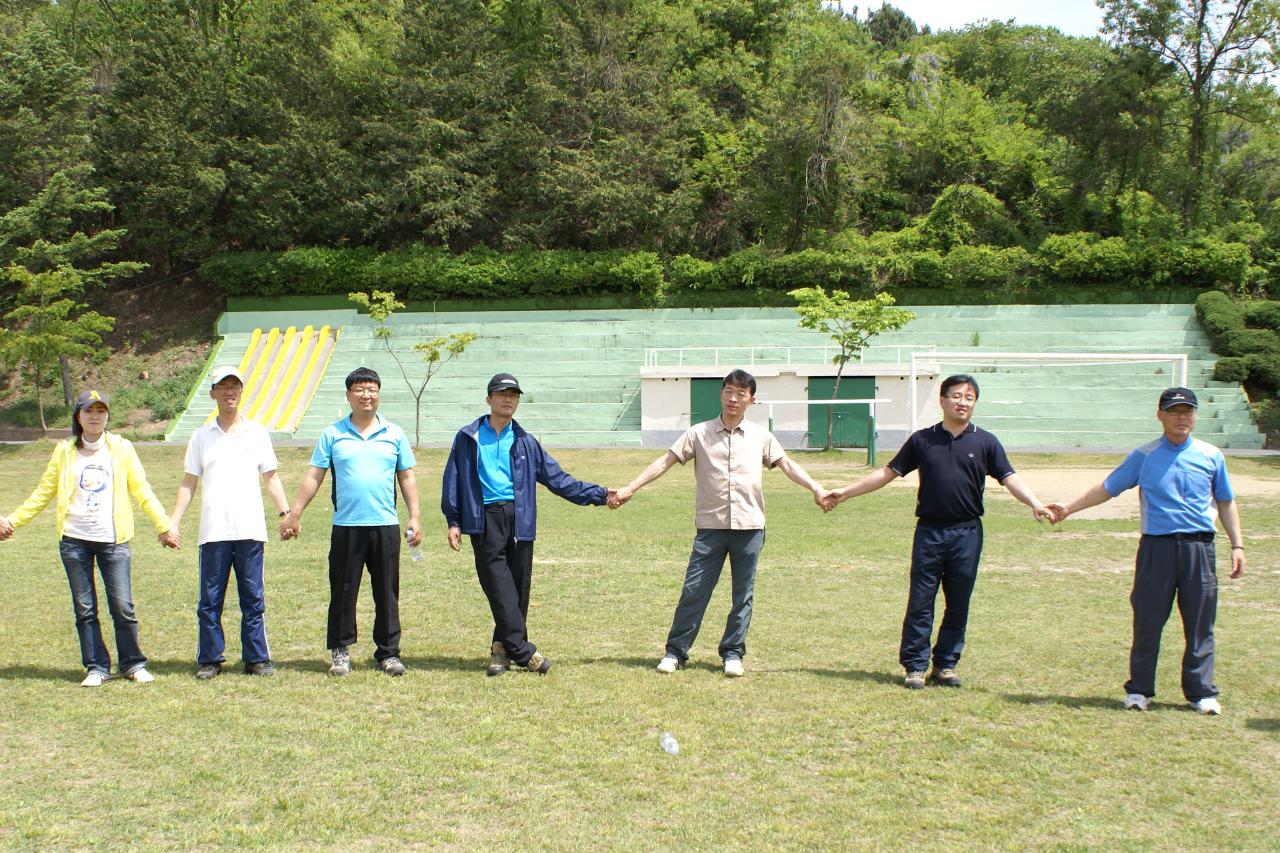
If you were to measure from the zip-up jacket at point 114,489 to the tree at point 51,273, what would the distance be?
23.5m

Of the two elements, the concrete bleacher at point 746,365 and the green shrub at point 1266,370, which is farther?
the green shrub at point 1266,370

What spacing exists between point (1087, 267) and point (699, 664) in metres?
32.3

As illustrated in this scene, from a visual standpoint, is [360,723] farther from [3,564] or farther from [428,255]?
[428,255]

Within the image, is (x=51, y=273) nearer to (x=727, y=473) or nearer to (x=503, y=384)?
(x=503, y=384)

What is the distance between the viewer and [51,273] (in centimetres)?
2903

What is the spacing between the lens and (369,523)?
252 inches

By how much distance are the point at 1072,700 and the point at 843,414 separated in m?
22.9

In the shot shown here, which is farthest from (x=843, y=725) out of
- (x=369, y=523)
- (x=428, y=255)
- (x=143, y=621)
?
(x=428, y=255)

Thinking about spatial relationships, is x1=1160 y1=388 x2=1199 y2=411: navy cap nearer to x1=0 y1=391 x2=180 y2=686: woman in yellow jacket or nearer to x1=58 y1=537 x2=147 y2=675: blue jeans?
x1=0 y1=391 x2=180 y2=686: woman in yellow jacket

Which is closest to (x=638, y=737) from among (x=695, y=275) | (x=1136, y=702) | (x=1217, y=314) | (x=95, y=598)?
(x=1136, y=702)

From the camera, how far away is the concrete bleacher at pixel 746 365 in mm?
28500

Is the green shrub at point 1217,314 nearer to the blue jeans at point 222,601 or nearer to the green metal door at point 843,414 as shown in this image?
the green metal door at point 843,414

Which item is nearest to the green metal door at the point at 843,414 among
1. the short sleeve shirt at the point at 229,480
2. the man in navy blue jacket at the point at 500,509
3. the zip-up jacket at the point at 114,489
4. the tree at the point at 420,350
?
the tree at the point at 420,350

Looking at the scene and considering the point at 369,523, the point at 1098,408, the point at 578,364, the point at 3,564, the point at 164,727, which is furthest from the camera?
the point at 578,364
